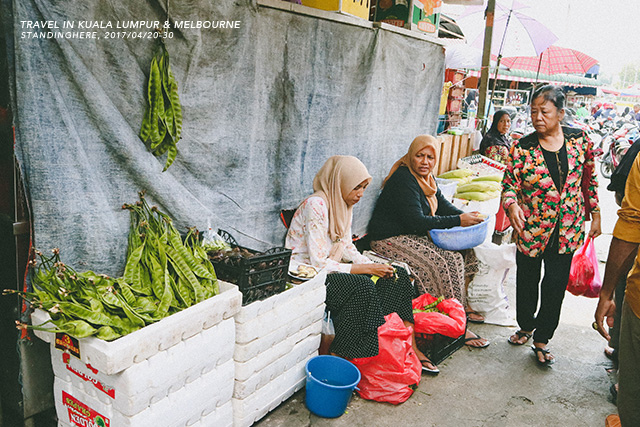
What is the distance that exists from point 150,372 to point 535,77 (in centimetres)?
2492

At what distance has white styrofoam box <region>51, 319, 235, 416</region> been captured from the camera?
6.72ft

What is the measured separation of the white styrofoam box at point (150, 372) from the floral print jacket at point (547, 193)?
2433mm

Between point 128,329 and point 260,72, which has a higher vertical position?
point 260,72

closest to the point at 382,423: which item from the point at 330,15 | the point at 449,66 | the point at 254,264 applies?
the point at 254,264

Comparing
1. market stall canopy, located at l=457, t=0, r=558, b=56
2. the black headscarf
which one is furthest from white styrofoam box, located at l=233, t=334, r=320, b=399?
market stall canopy, located at l=457, t=0, r=558, b=56

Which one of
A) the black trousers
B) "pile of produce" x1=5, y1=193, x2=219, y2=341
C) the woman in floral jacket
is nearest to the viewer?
"pile of produce" x1=5, y1=193, x2=219, y2=341

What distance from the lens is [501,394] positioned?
11.4ft

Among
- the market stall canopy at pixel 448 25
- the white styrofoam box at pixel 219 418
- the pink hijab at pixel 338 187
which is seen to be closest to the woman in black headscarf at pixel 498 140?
the market stall canopy at pixel 448 25

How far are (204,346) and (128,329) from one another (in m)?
0.38

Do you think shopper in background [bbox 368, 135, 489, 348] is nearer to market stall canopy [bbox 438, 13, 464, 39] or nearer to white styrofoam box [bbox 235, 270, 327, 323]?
white styrofoam box [bbox 235, 270, 327, 323]

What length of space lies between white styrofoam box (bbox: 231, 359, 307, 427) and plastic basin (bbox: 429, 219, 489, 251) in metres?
1.69

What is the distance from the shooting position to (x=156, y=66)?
2582mm

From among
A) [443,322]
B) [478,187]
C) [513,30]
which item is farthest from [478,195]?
[513,30]

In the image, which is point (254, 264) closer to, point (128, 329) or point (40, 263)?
point (128, 329)
